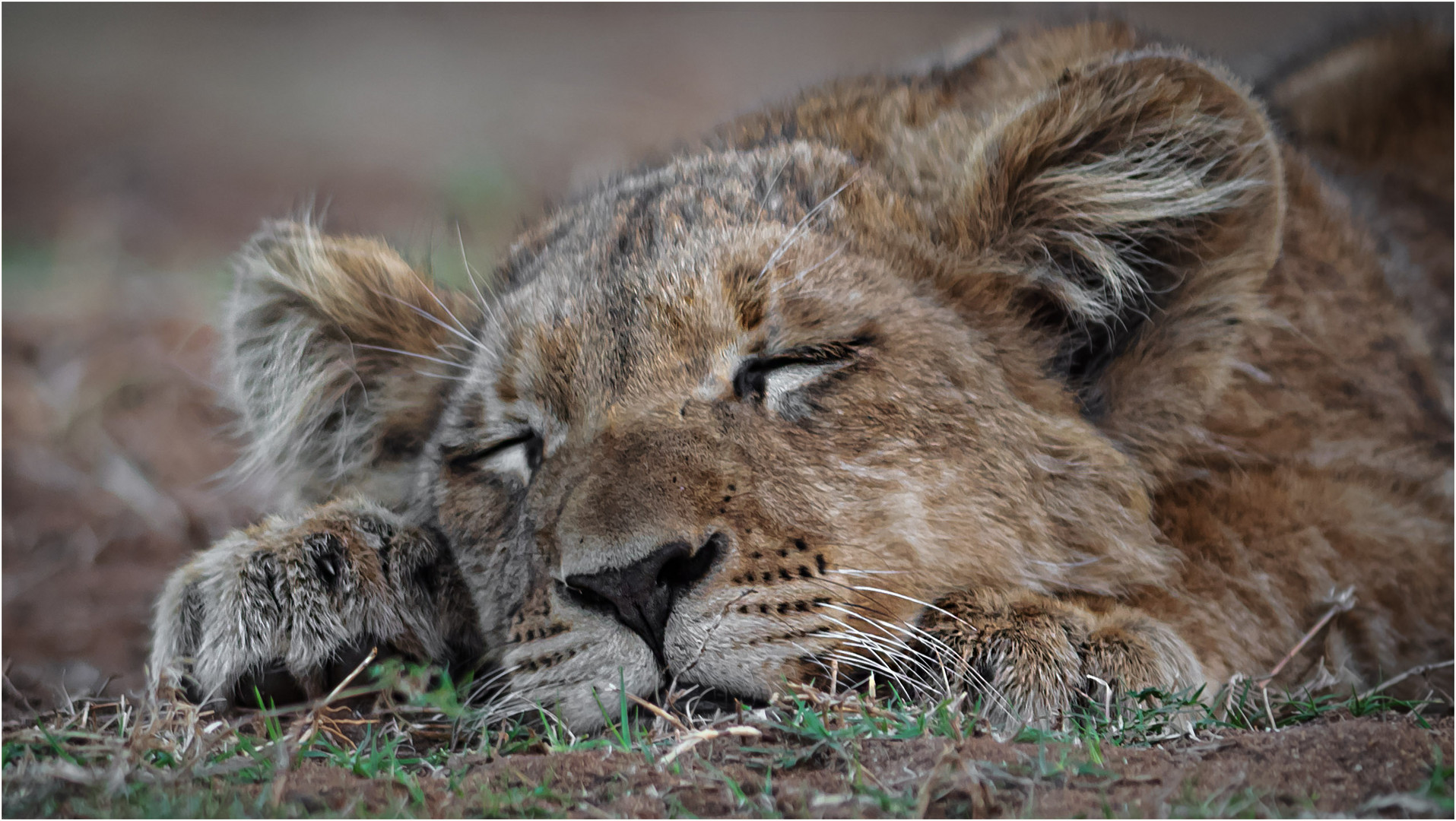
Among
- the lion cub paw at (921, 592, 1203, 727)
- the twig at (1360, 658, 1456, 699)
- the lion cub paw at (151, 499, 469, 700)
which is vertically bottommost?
the twig at (1360, 658, 1456, 699)

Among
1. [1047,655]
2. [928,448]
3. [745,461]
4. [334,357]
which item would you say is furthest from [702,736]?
[334,357]

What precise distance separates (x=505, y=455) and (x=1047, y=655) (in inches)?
61.0

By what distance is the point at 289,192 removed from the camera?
37.2 ft

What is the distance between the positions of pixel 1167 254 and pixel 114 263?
23.9 feet

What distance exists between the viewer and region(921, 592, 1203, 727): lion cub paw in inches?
96.4

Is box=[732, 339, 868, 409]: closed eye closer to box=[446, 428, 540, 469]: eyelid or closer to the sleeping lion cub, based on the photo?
the sleeping lion cub

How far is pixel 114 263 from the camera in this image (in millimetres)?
7809

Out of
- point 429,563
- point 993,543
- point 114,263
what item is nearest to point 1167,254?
point 993,543

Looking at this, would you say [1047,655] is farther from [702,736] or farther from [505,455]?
[505,455]

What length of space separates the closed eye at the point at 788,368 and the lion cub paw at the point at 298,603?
107 cm

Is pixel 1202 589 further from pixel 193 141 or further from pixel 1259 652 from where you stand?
pixel 193 141

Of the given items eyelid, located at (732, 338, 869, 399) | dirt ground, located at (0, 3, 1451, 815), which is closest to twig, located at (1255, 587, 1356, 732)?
dirt ground, located at (0, 3, 1451, 815)

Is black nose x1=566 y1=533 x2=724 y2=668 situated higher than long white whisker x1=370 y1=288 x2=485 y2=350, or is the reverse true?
long white whisker x1=370 y1=288 x2=485 y2=350

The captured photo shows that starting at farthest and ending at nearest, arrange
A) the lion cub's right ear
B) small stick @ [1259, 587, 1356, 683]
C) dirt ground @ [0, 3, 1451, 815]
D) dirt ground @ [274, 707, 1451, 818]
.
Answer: the lion cub's right ear, small stick @ [1259, 587, 1356, 683], dirt ground @ [0, 3, 1451, 815], dirt ground @ [274, 707, 1451, 818]
